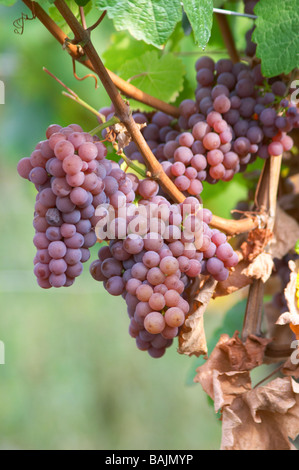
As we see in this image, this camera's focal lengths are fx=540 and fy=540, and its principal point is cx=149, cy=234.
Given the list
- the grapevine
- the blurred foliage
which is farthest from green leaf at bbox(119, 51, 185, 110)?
the blurred foliage

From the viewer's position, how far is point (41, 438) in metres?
2.85

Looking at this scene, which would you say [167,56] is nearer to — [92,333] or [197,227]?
[197,227]

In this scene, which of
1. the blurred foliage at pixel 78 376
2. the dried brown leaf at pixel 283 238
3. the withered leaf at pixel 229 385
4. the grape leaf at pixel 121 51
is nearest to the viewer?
the withered leaf at pixel 229 385

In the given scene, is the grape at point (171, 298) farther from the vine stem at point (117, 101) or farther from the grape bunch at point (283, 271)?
the grape bunch at point (283, 271)

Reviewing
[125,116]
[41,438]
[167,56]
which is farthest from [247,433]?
[41,438]

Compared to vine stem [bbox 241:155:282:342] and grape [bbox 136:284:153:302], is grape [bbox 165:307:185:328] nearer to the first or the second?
grape [bbox 136:284:153:302]

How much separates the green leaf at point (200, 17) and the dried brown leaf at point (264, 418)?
0.34 m

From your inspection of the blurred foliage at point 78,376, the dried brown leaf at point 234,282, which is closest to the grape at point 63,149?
the dried brown leaf at point 234,282

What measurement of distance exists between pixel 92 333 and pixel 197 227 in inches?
107

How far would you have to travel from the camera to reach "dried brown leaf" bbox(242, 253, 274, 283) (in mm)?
589

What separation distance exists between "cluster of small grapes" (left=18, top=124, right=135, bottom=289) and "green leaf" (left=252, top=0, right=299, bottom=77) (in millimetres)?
220

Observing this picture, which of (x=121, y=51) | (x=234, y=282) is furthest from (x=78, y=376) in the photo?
(x=234, y=282)

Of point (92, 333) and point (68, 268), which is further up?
point (68, 268)

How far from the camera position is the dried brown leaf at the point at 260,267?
59 cm
